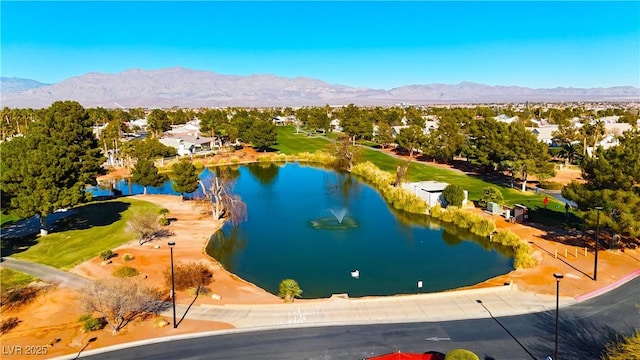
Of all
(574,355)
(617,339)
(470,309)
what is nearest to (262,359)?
(470,309)

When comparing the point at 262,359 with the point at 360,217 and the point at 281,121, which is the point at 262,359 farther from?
the point at 281,121

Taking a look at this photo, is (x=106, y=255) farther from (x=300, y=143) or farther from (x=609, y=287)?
(x=300, y=143)

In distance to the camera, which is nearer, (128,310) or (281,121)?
(128,310)

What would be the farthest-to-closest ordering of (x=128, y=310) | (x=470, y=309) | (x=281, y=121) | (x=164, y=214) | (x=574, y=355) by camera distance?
(x=281, y=121), (x=164, y=214), (x=470, y=309), (x=128, y=310), (x=574, y=355)

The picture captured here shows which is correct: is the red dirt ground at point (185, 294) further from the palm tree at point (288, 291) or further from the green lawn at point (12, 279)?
the green lawn at point (12, 279)

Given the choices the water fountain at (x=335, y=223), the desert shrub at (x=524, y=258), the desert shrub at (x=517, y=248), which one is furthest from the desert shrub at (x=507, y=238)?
the water fountain at (x=335, y=223)

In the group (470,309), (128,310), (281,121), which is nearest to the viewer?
(128,310)

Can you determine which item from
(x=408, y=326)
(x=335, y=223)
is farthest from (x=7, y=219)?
(x=408, y=326)

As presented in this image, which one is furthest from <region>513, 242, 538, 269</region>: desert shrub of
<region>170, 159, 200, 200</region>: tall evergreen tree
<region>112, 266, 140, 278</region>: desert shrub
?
<region>170, 159, 200, 200</region>: tall evergreen tree
